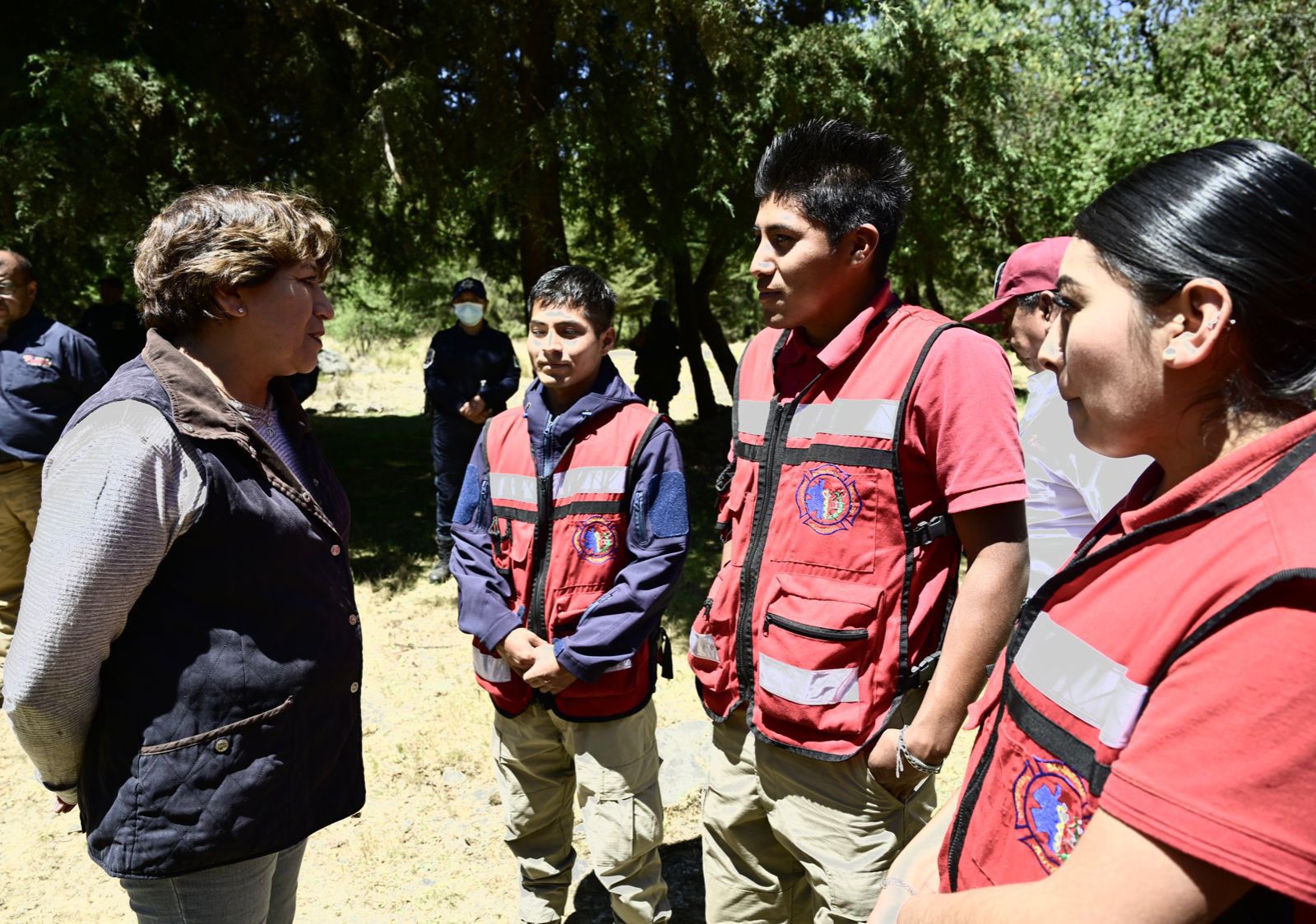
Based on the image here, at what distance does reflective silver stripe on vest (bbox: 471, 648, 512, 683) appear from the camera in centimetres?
260

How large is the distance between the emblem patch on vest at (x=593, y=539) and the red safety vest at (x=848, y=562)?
2.02 feet

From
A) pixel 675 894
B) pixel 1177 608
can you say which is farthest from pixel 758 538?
pixel 675 894

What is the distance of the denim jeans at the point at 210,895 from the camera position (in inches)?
66.7

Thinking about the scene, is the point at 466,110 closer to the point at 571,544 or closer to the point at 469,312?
the point at 469,312

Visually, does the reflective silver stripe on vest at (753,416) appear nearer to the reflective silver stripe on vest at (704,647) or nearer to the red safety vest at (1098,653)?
the reflective silver stripe on vest at (704,647)

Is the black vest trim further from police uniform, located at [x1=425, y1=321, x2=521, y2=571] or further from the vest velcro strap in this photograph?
police uniform, located at [x1=425, y1=321, x2=521, y2=571]

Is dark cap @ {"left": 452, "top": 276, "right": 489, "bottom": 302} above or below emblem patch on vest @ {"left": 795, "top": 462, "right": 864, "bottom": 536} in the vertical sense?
above

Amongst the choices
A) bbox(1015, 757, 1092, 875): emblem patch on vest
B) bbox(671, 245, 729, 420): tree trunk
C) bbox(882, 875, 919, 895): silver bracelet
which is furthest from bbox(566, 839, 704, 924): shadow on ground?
bbox(671, 245, 729, 420): tree trunk

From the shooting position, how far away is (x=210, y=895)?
173cm

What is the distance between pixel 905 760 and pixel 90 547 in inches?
63.1

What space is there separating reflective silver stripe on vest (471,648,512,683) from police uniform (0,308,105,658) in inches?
129

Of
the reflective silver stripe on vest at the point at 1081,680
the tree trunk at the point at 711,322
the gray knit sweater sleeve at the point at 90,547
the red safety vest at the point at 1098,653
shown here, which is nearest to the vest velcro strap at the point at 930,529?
the red safety vest at the point at 1098,653

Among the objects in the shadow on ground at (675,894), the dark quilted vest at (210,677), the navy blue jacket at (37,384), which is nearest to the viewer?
the dark quilted vest at (210,677)

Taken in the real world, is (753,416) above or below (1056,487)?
above
